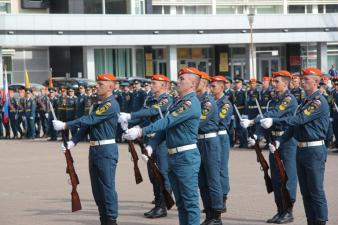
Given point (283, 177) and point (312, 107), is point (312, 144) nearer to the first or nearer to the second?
point (312, 107)

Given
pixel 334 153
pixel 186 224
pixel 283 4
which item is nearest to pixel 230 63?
pixel 283 4

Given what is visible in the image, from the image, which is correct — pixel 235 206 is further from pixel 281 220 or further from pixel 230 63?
pixel 230 63

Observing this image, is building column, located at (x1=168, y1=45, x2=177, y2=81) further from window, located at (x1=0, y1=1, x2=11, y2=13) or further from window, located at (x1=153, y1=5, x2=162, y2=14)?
window, located at (x1=0, y1=1, x2=11, y2=13)

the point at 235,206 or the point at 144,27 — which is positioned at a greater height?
the point at 144,27

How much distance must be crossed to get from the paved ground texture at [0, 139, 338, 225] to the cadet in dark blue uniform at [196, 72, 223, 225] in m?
0.45

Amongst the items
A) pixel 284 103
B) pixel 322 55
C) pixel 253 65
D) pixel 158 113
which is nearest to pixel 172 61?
pixel 253 65

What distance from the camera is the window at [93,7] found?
52438 millimetres

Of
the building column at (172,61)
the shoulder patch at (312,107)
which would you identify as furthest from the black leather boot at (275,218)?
the building column at (172,61)

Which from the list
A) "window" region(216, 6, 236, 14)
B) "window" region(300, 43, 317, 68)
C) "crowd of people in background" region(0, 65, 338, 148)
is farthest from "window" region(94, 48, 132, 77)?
"crowd of people in background" region(0, 65, 338, 148)

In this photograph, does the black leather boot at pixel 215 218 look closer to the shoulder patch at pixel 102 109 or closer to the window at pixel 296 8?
the shoulder patch at pixel 102 109

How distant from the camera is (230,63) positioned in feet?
183

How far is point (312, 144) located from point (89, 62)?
41.9 metres

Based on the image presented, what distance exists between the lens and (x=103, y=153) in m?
9.62

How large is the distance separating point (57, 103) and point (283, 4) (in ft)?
120
